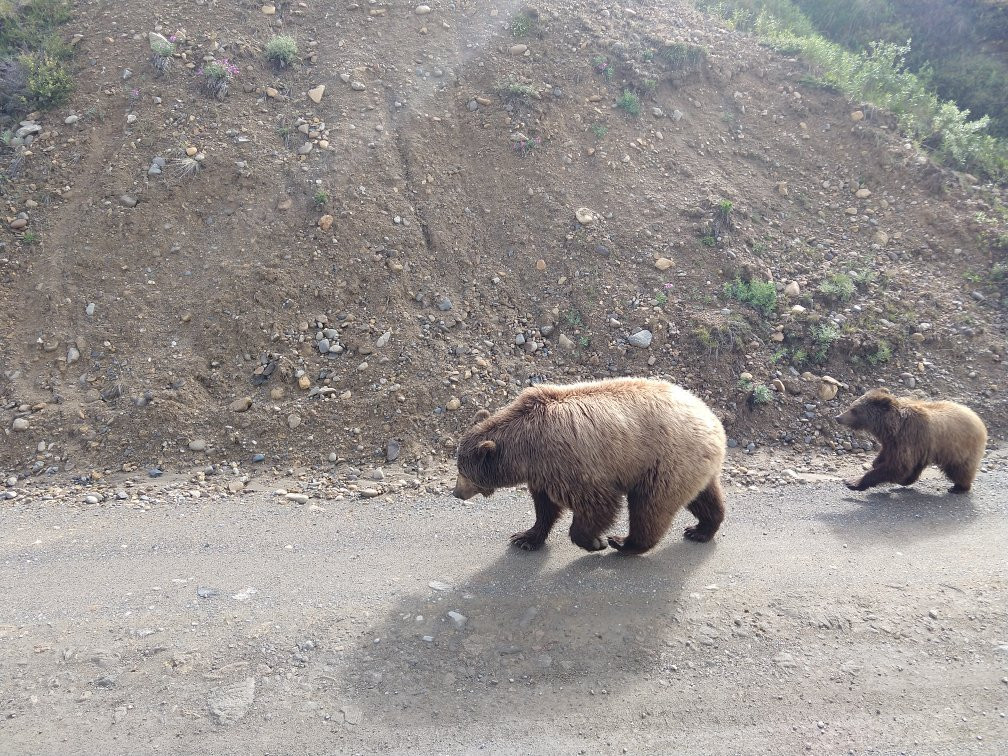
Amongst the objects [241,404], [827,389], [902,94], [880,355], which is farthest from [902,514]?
[902,94]

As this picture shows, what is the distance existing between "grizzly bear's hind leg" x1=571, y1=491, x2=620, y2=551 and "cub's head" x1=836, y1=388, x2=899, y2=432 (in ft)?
12.0

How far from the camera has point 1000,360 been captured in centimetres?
871

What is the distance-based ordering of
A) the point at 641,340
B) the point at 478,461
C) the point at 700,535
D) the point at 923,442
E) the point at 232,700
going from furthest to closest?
the point at 641,340 < the point at 923,442 < the point at 700,535 < the point at 478,461 < the point at 232,700

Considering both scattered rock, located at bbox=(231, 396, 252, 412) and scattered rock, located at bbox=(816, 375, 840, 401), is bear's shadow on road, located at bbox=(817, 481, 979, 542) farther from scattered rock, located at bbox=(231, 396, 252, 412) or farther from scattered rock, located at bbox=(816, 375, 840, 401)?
scattered rock, located at bbox=(231, 396, 252, 412)

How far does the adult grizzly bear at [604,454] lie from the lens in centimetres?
549

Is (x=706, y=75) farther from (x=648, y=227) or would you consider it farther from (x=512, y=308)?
(x=512, y=308)

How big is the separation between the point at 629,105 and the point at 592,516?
8042 millimetres

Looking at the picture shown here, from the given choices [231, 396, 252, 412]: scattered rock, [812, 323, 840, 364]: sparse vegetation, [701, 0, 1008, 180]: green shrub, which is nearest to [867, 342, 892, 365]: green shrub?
[812, 323, 840, 364]: sparse vegetation

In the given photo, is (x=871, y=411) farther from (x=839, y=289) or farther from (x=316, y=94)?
(x=316, y=94)

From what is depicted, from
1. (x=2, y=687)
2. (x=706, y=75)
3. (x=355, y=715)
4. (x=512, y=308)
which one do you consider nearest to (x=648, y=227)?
(x=512, y=308)

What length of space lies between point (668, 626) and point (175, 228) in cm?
802

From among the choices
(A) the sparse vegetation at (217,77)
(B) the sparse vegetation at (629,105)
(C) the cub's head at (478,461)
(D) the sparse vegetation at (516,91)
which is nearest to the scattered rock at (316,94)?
(A) the sparse vegetation at (217,77)

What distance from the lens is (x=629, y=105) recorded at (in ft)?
35.9

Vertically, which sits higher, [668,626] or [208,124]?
[208,124]
